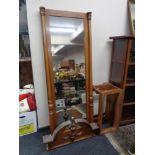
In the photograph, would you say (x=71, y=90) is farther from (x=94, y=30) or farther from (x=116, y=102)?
(x=94, y=30)

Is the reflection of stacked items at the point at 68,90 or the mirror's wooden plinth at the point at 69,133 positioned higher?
the reflection of stacked items at the point at 68,90

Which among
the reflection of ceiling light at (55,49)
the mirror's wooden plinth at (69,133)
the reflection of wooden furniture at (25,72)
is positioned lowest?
the mirror's wooden plinth at (69,133)

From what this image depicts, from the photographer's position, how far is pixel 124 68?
1.91 meters

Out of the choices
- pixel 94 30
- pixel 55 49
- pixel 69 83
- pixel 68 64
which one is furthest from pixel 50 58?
pixel 94 30

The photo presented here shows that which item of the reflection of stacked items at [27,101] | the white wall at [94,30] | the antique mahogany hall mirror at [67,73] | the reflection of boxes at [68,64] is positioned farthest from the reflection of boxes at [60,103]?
the reflection of boxes at [68,64]

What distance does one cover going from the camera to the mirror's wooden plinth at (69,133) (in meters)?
1.75

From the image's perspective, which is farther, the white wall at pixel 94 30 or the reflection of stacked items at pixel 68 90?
the reflection of stacked items at pixel 68 90

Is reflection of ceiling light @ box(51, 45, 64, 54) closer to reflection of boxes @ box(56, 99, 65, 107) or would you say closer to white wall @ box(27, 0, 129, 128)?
white wall @ box(27, 0, 129, 128)

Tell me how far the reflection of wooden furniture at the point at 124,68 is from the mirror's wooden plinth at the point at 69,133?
51cm

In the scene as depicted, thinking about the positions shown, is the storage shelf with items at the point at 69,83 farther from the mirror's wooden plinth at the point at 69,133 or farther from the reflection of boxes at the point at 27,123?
the reflection of boxes at the point at 27,123

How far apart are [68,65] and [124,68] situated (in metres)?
0.74
